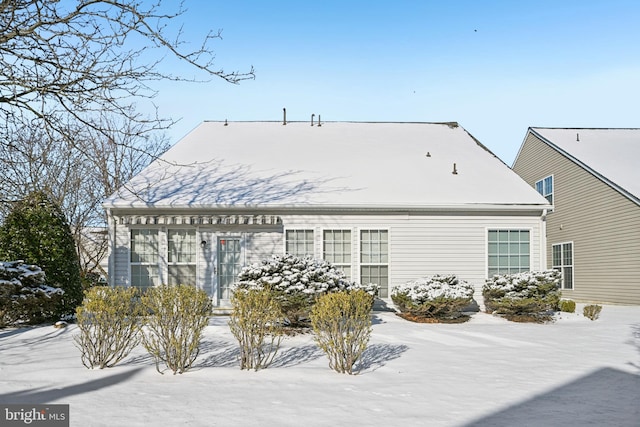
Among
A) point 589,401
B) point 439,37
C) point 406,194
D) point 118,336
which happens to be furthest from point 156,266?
point 589,401

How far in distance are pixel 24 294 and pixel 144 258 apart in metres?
4.13

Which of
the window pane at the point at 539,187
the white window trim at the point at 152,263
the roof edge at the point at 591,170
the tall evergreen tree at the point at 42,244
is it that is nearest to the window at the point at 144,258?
the white window trim at the point at 152,263

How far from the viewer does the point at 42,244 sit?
1291 cm

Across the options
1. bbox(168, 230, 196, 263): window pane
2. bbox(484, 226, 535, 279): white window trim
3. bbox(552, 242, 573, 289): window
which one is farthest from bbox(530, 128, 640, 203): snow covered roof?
bbox(168, 230, 196, 263): window pane

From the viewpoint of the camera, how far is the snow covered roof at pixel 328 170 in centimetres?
1562

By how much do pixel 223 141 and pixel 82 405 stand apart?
1474 cm

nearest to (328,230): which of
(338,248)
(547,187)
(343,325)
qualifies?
(338,248)

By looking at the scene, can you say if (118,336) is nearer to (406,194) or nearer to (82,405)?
(82,405)

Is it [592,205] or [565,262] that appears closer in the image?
[592,205]

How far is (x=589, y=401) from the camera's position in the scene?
20.8 ft

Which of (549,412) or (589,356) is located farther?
(589,356)

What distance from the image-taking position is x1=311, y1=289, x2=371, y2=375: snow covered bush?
7344 mm

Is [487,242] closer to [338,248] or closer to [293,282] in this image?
[338,248]

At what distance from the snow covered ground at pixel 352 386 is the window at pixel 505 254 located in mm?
4981
